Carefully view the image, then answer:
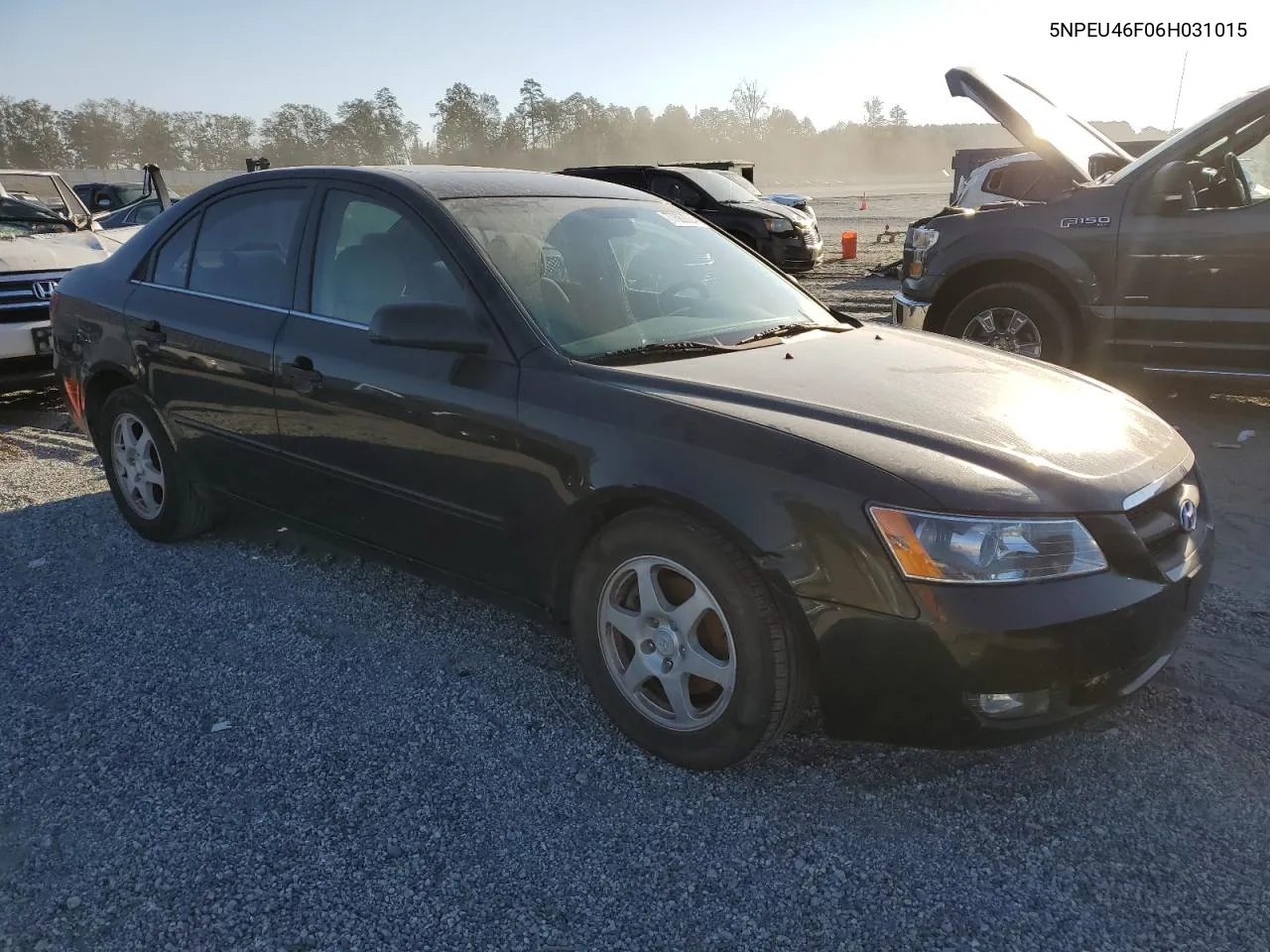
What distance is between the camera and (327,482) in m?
3.37

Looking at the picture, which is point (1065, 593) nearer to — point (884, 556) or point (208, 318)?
point (884, 556)

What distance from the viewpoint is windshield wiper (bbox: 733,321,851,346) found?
3.20 meters

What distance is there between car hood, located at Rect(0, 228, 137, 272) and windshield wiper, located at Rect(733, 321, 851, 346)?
20.2ft

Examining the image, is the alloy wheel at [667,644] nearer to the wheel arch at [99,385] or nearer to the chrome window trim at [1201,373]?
the wheel arch at [99,385]

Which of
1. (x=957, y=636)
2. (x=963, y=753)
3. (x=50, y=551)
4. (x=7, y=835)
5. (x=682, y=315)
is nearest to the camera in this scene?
(x=957, y=636)

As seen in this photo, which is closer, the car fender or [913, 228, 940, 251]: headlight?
the car fender

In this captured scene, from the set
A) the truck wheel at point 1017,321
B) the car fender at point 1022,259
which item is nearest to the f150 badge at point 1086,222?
the car fender at point 1022,259

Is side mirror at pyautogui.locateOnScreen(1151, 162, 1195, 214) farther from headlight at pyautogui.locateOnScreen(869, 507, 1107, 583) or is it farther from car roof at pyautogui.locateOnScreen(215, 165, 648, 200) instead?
headlight at pyautogui.locateOnScreen(869, 507, 1107, 583)

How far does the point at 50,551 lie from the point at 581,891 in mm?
3389

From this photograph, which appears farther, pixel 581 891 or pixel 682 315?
pixel 682 315

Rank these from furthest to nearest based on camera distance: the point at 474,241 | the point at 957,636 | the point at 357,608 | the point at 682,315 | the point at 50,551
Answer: the point at 50,551
the point at 357,608
the point at 682,315
the point at 474,241
the point at 957,636

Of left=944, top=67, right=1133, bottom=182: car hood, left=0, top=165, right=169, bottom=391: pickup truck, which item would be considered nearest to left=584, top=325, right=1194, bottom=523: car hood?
left=944, top=67, right=1133, bottom=182: car hood

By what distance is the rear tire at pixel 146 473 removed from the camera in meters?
4.14

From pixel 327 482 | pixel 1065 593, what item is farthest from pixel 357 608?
pixel 1065 593
